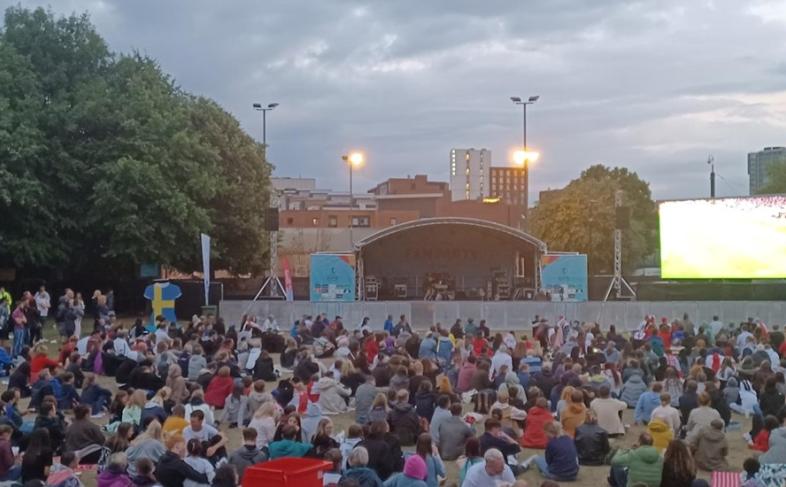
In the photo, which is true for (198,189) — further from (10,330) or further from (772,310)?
(772,310)

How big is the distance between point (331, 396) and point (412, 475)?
7.34 metres

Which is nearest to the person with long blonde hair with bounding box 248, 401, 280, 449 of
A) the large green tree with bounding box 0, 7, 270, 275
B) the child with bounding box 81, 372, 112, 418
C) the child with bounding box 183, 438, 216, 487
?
the child with bounding box 183, 438, 216, 487

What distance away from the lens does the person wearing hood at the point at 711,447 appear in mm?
11539

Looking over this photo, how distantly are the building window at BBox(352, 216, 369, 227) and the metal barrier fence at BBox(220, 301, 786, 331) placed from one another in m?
57.5

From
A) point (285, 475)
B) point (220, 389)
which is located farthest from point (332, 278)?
point (285, 475)

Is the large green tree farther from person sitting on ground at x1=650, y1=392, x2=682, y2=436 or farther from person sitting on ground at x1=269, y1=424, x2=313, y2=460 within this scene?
person sitting on ground at x1=650, y1=392, x2=682, y2=436

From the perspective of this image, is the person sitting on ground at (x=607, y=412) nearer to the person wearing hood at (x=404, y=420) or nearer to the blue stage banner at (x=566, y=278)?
the person wearing hood at (x=404, y=420)

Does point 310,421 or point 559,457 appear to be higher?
point 310,421

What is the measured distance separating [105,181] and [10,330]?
30.0ft

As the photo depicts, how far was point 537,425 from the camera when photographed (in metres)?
13.3

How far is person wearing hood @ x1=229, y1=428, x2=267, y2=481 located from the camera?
31.1 ft

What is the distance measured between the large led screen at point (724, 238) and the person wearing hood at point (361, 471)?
102 ft

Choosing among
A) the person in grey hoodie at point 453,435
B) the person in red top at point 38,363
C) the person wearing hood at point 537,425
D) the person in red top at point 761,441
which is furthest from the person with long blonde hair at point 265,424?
the person in red top at point 38,363

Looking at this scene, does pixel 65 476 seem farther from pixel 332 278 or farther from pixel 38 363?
pixel 332 278
